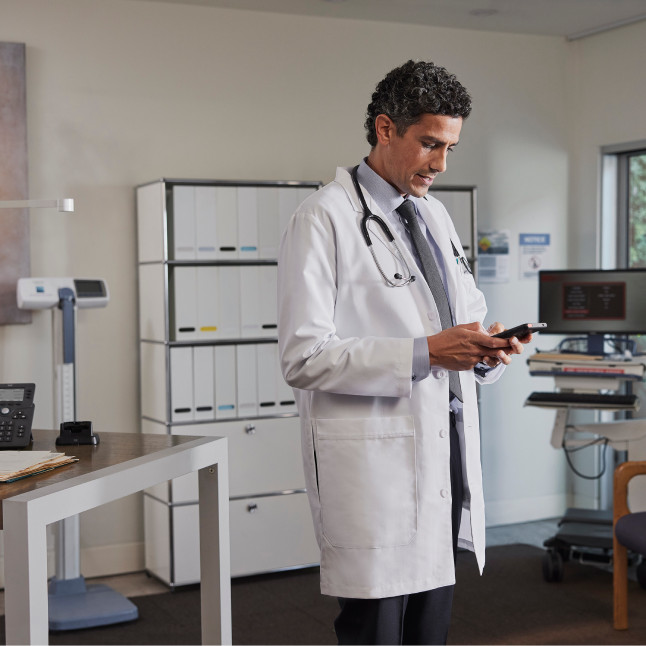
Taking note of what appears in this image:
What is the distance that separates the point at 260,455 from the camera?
4359mm

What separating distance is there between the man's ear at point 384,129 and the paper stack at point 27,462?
99 centimetres

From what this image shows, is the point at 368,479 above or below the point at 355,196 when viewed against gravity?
below

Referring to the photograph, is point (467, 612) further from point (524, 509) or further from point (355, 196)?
point (355, 196)

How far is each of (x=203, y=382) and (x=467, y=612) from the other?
1473mm

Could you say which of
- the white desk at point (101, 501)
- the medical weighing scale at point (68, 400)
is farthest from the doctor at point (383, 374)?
the medical weighing scale at point (68, 400)

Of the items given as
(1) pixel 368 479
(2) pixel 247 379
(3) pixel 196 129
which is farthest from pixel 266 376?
(1) pixel 368 479

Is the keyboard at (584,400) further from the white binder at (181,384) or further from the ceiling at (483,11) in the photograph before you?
the ceiling at (483,11)

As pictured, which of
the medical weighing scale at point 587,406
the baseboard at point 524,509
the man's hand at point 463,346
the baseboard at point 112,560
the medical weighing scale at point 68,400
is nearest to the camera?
the man's hand at point 463,346

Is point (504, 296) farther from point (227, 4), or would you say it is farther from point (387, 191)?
point (387, 191)

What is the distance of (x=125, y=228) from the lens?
14.7 feet

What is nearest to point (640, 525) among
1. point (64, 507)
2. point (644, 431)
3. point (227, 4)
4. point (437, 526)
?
point (644, 431)

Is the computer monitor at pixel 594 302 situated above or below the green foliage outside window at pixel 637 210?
below

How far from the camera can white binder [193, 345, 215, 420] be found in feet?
13.9

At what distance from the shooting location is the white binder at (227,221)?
4.25 m
